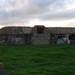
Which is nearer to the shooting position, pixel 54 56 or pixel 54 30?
pixel 54 56

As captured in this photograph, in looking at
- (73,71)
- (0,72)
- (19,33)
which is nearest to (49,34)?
(19,33)

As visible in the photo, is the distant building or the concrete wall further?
the concrete wall

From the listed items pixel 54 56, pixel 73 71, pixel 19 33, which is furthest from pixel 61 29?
pixel 73 71

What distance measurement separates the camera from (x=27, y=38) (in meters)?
50.1

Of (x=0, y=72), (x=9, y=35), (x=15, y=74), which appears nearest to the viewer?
(x=0, y=72)

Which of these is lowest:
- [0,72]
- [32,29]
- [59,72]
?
[59,72]

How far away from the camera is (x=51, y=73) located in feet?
49.5

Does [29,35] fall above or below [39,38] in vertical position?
above

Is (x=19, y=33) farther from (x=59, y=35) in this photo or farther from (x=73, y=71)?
(x=73, y=71)

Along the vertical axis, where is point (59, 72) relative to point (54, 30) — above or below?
below

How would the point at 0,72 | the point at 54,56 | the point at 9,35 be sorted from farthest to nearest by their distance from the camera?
1. the point at 9,35
2. the point at 54,56
3. the point at 0,72

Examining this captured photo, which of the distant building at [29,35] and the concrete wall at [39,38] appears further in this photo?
the concrete wall at [39,38]

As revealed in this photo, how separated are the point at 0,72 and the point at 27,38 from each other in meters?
41.9

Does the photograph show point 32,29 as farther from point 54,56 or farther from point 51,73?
point 51,73
